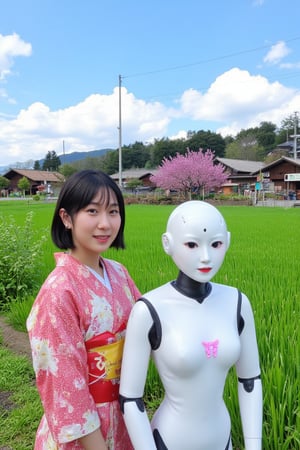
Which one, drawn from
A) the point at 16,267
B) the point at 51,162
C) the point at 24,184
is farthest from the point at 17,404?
the point at 51,162

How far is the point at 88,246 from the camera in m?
1.14

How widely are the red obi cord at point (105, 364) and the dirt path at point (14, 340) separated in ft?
6.73

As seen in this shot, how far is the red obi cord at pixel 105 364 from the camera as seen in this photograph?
3.51 ft

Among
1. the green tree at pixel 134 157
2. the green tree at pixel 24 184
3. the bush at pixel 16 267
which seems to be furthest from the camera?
the green tree at pixel 134 157

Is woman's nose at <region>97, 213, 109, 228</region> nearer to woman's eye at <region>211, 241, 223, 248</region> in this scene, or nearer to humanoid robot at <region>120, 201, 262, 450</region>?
humanoid robot at <region>120, 201, 262, 450</region>

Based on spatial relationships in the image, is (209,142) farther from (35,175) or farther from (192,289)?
(192,289)

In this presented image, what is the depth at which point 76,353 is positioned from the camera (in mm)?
1000

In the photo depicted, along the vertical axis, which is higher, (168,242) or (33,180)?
(33,180)

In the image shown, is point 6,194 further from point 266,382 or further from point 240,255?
point 266,382

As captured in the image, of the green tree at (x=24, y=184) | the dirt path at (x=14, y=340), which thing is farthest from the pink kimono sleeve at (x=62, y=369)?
the green tree at (x=24, y=184)

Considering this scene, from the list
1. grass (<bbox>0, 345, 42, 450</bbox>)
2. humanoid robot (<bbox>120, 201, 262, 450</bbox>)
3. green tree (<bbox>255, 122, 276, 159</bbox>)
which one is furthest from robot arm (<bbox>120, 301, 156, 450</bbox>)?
green tree (<bbox>255, 122, 276, 159</bbox>)

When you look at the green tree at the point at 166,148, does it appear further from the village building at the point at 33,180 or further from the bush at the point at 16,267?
the bush at the point at 16,267

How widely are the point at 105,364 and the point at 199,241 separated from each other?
47 centimetres

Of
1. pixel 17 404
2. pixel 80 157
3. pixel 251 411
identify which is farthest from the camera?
pixel 80 157
